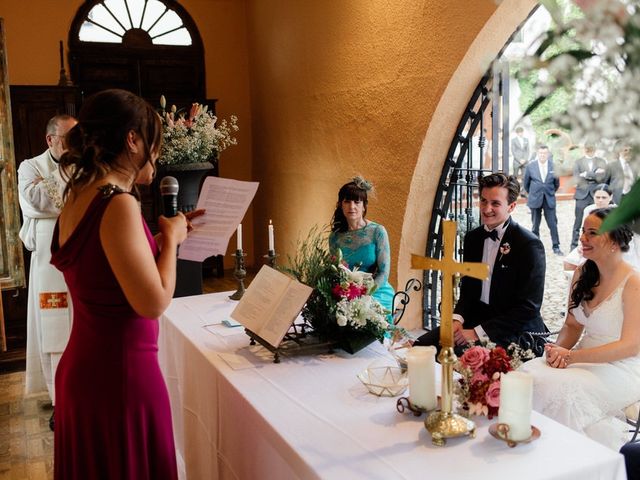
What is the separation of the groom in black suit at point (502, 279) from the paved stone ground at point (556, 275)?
7.19 feet

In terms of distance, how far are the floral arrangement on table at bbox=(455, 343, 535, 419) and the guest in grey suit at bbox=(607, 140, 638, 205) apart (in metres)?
0.98

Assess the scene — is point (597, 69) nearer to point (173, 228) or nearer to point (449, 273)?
point (449, 273)

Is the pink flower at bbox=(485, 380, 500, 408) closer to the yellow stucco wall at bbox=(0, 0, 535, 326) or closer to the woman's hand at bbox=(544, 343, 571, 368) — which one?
the woman's hand at bbox=(544, 343, 571, 368)

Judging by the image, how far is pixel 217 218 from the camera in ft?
6.83

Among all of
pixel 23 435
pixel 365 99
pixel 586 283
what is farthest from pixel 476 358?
pixel 365 99

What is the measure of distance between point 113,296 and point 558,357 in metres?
1.93

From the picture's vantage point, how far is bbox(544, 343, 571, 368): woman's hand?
2.83m

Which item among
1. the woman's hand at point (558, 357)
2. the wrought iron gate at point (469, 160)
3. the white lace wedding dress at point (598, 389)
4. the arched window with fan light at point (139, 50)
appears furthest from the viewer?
the arched window with fan light at point (139, 50)

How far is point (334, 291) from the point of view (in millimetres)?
2293

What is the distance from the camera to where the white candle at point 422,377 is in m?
1.72

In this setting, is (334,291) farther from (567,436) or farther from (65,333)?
(65,333)

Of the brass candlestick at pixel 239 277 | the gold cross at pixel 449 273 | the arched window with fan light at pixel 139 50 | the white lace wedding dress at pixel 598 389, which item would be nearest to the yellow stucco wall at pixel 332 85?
the arched window with fan light at pixel 139 50

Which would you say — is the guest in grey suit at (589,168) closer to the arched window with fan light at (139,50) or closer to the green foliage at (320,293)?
the green foliage at (320,293)

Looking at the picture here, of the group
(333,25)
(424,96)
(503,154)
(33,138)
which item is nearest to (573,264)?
(503,154)
